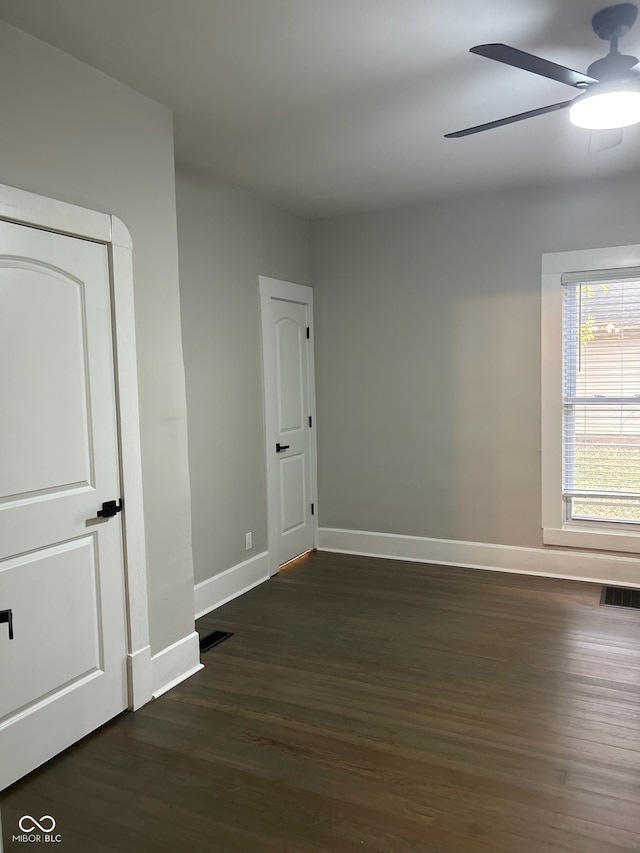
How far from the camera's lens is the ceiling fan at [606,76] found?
6.92 ft

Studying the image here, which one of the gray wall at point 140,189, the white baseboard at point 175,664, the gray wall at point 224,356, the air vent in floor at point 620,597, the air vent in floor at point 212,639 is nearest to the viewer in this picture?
the gray wall at point 140,189

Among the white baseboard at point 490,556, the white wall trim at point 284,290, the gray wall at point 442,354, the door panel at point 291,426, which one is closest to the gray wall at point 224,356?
the white wall trim at point 284,290

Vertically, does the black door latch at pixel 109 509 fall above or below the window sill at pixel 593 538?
above

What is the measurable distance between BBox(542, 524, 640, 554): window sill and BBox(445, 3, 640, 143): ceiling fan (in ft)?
9.42

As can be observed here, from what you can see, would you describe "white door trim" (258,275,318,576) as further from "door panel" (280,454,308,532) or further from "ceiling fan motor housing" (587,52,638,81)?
"ceiling fan motor housing" (587,52,638,81)

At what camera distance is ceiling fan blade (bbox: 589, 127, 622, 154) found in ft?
8.56

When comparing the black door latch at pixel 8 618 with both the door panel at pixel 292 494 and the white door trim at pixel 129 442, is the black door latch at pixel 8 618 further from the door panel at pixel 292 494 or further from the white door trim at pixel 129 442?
the door panel at pixel 292 494

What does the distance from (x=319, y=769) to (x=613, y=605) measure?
2.43m

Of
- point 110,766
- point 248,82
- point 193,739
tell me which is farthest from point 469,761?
point 248,82

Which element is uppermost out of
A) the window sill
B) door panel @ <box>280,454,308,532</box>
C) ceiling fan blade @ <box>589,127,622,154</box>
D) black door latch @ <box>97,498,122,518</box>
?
ceiling fan blade @ <box>589,127,622,154</box>

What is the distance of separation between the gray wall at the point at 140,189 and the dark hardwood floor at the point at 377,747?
578 millimetres

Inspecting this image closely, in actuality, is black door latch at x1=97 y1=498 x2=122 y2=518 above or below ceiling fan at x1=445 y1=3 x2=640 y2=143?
below

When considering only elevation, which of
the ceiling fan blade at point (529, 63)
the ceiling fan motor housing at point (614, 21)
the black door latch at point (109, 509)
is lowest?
the black door latch at point (109, 509)

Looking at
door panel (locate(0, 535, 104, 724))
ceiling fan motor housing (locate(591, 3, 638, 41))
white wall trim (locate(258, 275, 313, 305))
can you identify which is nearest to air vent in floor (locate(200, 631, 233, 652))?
door panel (locate(0, 535, 104, 724))
